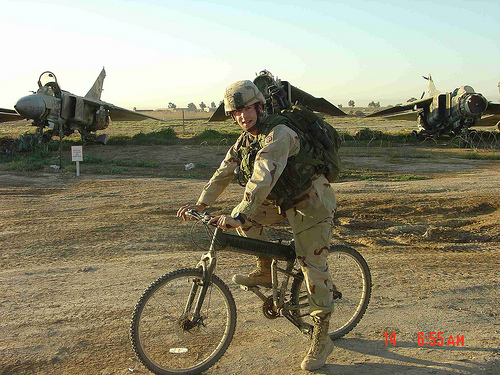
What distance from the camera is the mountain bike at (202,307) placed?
3.45 m

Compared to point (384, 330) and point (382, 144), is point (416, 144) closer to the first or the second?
point (382, 144)

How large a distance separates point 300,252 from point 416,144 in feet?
80.9

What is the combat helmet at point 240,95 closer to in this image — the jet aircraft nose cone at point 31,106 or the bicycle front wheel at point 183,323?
the bicycle front wheel at point 183,323

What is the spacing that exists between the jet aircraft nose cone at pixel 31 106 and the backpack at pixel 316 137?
22.4 meters

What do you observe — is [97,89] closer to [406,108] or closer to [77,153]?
[77,153]

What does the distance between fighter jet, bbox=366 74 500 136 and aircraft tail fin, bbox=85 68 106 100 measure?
783 inches

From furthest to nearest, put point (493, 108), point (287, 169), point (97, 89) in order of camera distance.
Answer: point (97, 89) < point (493, 108) < point (287, 169)

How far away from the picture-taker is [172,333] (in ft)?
13.2

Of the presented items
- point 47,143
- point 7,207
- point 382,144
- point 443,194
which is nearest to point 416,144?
point 382,144

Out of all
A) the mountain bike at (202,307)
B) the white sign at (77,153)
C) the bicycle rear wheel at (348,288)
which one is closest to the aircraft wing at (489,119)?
the white sign at (77,153)

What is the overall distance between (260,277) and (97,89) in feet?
99.3

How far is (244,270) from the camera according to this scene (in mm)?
6035

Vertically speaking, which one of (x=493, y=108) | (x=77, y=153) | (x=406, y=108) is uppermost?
(x=406, y=108)
